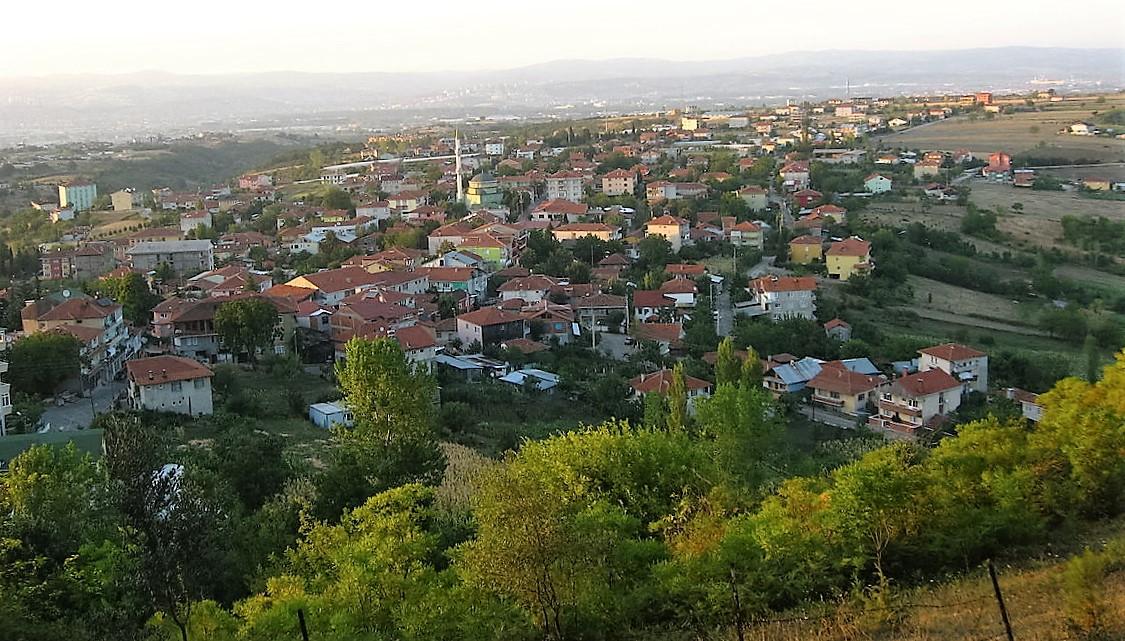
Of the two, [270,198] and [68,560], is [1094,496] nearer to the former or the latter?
[68,560]

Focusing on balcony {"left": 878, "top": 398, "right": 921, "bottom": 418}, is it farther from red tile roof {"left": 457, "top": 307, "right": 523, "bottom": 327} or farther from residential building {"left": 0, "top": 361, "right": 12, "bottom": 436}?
residential building {"left": 0, "top": 361, "right": 12, "bottom": 436}

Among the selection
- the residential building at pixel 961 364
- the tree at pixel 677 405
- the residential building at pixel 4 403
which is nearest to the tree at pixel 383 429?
the tree at pixel 677 405

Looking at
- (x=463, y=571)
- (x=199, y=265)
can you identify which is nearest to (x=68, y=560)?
(x=463, y=571)

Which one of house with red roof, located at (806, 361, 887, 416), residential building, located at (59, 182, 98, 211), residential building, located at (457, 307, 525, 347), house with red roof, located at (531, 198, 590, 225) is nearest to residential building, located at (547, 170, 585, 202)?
house with red roof, located at (531, 198, 590, 225)

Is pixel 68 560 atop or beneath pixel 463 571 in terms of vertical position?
beneath

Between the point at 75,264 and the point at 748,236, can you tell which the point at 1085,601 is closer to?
the point at 748,236

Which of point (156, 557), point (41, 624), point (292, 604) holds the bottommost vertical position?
point (41, 624)
